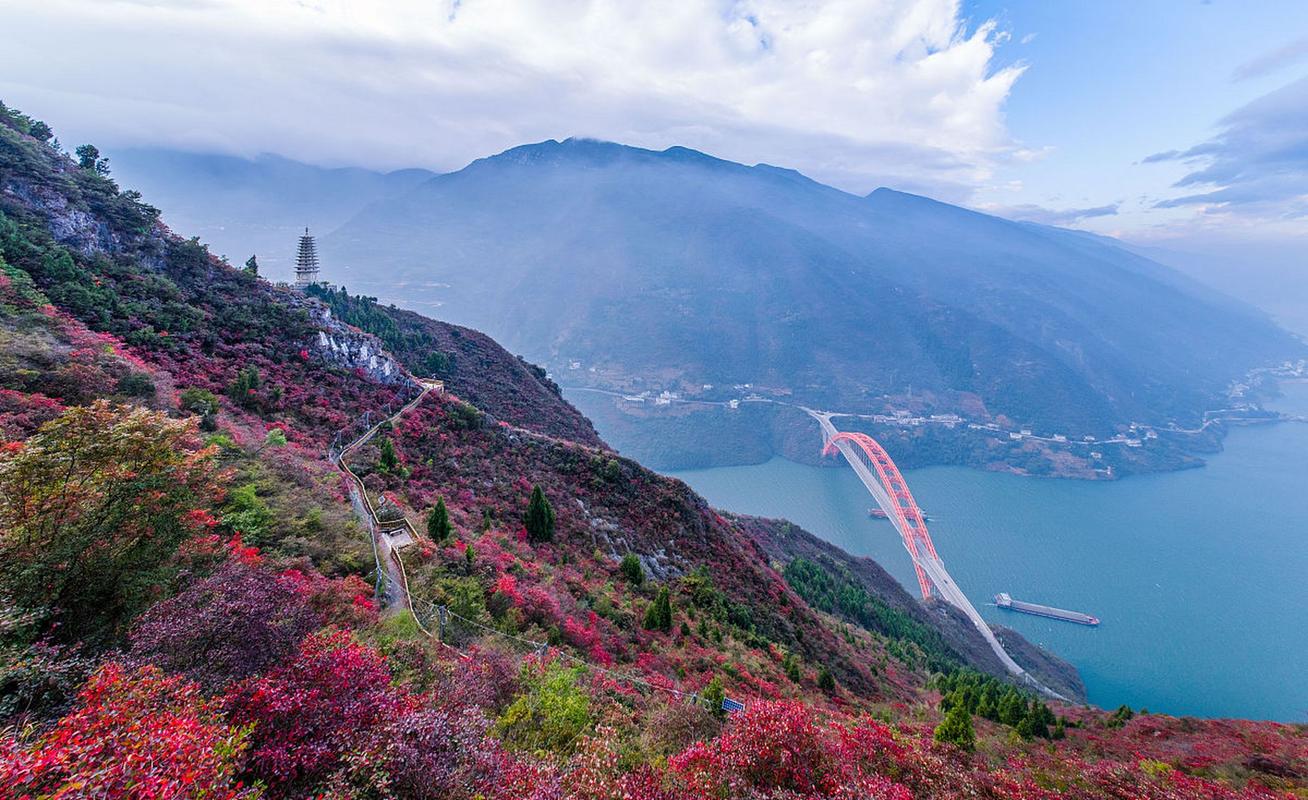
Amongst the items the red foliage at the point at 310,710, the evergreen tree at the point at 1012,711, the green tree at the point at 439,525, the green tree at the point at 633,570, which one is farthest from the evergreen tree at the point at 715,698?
the evergreen tree at the point at 1012,711

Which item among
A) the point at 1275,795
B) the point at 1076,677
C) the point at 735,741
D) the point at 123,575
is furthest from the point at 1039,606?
the point at 123,575

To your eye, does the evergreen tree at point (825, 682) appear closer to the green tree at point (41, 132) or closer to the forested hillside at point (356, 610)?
the forested hillside at point (356, 610)

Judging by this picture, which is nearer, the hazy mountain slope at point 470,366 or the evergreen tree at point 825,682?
the evergreen tree at point 825,682


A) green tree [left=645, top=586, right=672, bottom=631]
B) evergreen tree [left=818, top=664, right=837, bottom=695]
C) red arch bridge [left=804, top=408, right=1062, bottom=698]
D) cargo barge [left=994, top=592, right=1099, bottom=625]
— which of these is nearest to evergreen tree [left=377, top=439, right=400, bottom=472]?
green tree [left=645, top=586, right=672, bottom=631]

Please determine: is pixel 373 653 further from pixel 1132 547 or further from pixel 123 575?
pixel 1132 547

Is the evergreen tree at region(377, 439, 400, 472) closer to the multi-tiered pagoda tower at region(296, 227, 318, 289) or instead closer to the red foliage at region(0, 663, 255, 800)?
the red foliage at region(0, 663, 255, 800)

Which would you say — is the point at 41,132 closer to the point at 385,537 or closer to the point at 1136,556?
the point at 385,537
